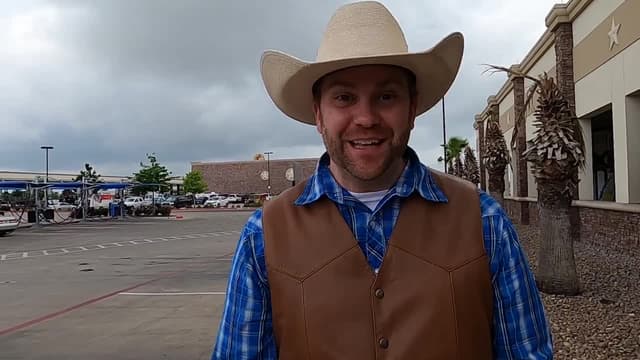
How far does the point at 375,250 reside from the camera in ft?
6.23

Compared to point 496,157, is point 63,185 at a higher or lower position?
lower

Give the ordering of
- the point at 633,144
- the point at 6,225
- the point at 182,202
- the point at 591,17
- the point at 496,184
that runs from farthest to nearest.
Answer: the point at 182,202 < the point at 6,225 < the point at 496,184 < the point at 591,17 < the point at 633,144

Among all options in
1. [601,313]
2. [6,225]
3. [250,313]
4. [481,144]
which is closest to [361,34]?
[250,313]

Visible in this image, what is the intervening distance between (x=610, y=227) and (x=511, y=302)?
1488 centimetres

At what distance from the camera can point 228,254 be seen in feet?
63.6

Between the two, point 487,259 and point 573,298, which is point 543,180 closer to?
point 573,298

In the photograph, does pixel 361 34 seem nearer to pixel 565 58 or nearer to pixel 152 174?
pixel 565 58

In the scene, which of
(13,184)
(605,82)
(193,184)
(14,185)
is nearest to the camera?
(605,82)

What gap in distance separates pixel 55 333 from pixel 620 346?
6.87 m

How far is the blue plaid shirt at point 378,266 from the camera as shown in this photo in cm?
187

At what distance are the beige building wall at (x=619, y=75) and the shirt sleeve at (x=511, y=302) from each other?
13.7 meters

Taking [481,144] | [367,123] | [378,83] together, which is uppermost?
[481,144]

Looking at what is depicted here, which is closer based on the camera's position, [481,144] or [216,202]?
[481,144]

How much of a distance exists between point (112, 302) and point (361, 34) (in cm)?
998
